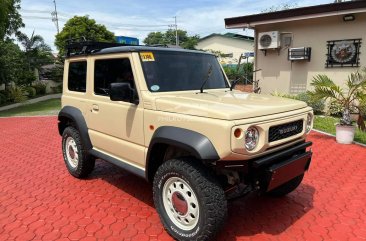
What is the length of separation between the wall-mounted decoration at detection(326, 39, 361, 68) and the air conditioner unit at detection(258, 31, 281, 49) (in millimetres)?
1718

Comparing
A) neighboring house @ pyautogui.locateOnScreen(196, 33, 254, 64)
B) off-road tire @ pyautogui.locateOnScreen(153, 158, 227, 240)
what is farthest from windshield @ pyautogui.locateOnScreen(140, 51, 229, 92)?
neighboring house @ pyautogui.locateOnScreen(196, 33, 254, 64)

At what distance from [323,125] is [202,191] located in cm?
741

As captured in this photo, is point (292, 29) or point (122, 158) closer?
point (122, 158)

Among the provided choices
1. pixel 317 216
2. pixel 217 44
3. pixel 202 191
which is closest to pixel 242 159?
pixel 202 191

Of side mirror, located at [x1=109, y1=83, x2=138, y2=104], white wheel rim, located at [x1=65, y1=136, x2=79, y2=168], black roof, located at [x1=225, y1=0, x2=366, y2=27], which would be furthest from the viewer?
black roof, located at [x1=225, y1=0, x2=366, y2=27]

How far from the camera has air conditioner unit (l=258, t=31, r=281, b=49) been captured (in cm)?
1127

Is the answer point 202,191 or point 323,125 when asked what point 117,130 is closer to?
point 202,191

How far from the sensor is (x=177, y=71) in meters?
4.03

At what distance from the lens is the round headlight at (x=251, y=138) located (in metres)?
2.90

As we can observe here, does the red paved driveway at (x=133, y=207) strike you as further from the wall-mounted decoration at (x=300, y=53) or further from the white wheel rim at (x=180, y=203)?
the wall-mounted decoration at (x=300, y=53)

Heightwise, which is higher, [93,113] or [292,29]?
[292,29]

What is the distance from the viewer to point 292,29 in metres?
11.2

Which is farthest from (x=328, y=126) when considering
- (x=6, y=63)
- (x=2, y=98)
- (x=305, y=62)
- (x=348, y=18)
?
(x=2, y=98)

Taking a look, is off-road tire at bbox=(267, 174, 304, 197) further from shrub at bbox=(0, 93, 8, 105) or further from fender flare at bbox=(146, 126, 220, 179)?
shrub at bbox=(0, 93, 8, 105)
